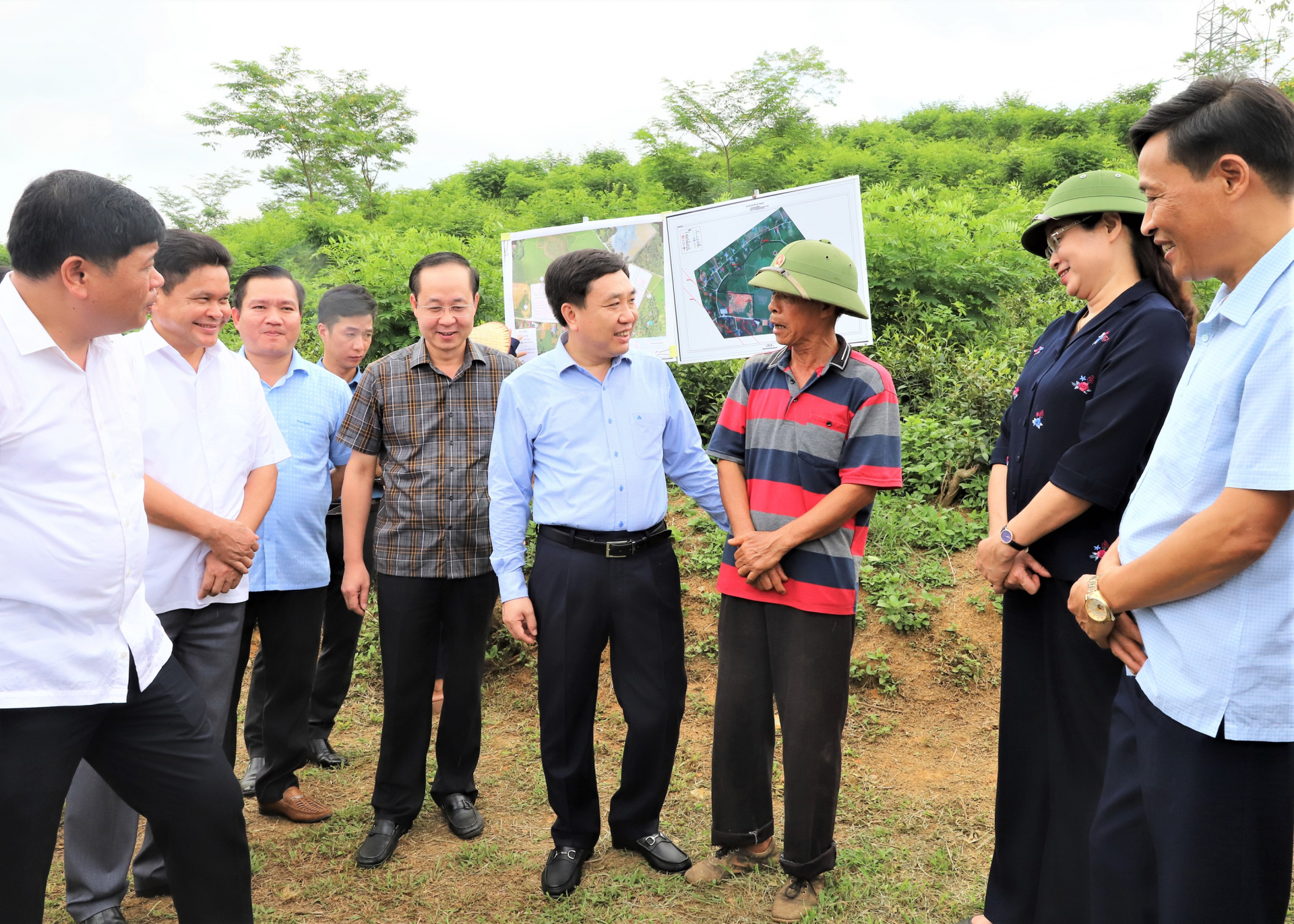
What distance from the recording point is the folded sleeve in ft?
7.38

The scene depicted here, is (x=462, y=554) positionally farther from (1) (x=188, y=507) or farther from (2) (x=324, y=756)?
(2) (x=324, y=756)

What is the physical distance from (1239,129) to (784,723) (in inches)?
81.3

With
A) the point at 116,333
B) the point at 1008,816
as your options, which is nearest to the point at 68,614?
the point at 116,333

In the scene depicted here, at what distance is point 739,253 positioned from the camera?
17.8ft

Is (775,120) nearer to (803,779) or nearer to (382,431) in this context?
(382,431)

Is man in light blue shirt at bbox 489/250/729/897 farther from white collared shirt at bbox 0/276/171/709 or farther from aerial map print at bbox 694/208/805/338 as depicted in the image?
aerial map print at bbox 694/208/805/338

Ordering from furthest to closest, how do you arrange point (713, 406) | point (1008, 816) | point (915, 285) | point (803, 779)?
point (915, 285) < point (713, 406) < point (803, 779) < point (1008, 816)

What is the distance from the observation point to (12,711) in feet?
6.34

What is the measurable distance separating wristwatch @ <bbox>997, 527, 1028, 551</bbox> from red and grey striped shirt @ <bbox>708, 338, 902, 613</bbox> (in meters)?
0.40

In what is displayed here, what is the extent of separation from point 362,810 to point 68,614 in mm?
2135

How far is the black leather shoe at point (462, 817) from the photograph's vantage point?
3545mm

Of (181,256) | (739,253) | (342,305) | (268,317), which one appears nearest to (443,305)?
(268,317)

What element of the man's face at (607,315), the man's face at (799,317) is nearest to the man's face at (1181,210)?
the man's face at (799,317)

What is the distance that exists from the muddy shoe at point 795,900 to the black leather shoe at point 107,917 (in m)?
2.16
